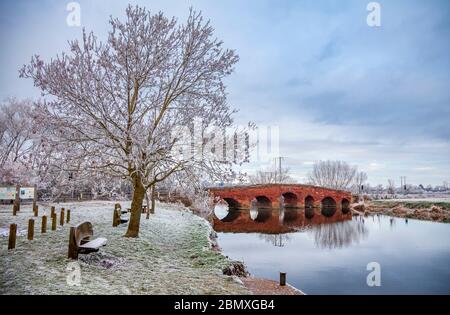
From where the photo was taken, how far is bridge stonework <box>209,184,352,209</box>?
160 feet

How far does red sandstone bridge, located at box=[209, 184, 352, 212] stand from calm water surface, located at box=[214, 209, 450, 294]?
20.3 m

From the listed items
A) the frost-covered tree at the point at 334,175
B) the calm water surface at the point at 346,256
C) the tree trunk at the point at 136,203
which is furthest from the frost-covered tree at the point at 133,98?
the frost-covered tree at the point at 334,175

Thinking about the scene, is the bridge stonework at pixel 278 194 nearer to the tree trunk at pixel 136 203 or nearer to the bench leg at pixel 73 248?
the tree trunk at pixel 136 203

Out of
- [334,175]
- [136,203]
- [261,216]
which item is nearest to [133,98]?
[136,203]

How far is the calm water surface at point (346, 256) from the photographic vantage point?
40.9 feet

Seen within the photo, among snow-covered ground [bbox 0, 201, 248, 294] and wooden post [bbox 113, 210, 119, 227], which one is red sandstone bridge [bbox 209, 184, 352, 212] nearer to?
wooden post [bbox 113, 210, 119, 227]

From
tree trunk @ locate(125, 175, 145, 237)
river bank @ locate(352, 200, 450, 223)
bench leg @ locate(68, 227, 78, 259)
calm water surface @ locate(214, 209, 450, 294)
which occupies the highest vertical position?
tree trunk @ locate(125, 175, 145, 237)

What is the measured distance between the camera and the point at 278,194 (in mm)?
50875

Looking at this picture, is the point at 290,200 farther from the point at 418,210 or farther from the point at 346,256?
the point at 346,256

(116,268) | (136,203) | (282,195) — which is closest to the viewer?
(116,268)

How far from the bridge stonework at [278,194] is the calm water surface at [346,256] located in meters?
20.1

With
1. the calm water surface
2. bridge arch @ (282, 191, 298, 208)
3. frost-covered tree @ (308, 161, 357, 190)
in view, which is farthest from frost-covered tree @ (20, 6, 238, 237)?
frost-covered tree @ (308, 161, 357, 190)

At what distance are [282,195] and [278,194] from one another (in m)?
5.84
